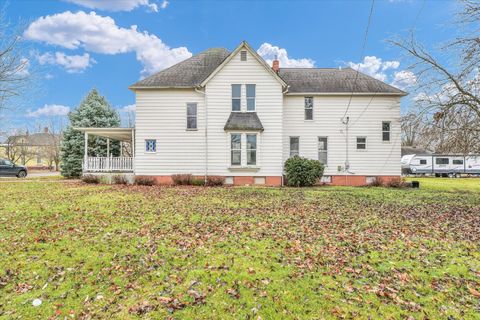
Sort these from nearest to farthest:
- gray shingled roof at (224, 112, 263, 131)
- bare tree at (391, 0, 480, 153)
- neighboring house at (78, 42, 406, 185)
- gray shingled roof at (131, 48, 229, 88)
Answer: bare tree at (391, 0, 480, 153) → gray shingled roof at (224, 112, 263, 131) → neighboring house at (78, 42, 406, 185) → gray shingled roof at (131, 48, 229, 88)

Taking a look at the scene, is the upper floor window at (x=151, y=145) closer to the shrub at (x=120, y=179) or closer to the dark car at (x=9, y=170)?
the shrub at (x=120, y=179)

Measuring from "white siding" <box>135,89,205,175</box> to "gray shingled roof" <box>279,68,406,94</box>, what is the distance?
700 cm

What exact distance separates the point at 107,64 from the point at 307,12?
66.9ft

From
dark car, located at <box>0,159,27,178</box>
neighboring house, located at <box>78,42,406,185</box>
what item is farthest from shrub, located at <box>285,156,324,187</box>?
dark car, located at <box>0,159,27,178</box>

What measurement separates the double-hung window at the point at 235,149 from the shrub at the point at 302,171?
3.16 metres

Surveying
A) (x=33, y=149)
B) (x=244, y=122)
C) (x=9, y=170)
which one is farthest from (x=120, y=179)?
(x=33, y=149)

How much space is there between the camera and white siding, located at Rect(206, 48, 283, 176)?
18.0 meters

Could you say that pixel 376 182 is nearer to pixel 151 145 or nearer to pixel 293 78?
pixel 293 78

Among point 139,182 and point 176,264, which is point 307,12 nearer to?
point 139,182

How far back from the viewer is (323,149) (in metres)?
19.6

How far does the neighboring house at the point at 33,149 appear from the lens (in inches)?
1873

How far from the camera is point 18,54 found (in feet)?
52.8

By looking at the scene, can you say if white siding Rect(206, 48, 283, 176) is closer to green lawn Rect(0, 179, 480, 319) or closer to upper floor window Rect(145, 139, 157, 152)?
upper floor window Rect(145, 139, 157, 152)

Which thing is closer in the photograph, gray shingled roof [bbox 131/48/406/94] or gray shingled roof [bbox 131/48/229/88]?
gray shingled roof [bbox 131/48/229/88]
